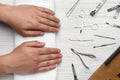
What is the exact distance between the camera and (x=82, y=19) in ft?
2.93

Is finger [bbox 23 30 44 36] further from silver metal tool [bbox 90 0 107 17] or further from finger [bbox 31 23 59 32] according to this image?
silver metal tool [bbox 90 0 107 17]

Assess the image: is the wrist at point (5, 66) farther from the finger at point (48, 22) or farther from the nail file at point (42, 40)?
the finger at point (48, 22)

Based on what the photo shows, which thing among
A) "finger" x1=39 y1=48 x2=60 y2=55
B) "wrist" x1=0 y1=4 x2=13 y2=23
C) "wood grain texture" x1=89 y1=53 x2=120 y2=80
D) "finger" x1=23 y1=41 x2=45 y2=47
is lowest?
"wood grain texture" x1=89 y1=53 x2=120 y2=80

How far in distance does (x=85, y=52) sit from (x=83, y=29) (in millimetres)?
82

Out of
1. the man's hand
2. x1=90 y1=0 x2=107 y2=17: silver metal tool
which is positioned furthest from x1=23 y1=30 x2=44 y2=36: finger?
x1=90 y1=0 x2=107 y2=17: silver metal tool

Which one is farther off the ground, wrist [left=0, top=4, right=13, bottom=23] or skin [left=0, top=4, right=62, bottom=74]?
wrist [left=0, top=4, right=13, bottom=23]

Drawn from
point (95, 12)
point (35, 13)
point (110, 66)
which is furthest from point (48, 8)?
point (110, 66)

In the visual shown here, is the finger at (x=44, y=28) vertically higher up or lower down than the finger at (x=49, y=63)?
higher up

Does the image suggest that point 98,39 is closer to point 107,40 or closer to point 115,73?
point 107,40

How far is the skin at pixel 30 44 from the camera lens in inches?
31.5

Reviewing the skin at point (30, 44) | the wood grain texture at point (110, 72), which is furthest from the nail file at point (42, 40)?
the wood grain texture at point (110, 72)

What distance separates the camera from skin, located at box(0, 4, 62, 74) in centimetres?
80

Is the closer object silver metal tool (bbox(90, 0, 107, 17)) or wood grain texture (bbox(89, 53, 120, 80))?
wood grain texture (bbox(89, 53, 120, 80))

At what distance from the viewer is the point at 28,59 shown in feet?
2.63
